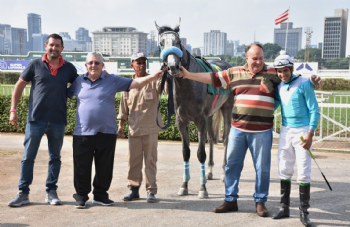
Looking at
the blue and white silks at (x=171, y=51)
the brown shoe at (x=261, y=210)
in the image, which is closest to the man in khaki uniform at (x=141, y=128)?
the blue and white silks at (x=171, y=51)

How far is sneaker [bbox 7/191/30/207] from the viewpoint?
4.62 m

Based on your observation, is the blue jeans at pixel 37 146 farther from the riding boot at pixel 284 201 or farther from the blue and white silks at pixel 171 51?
the riding boot at pixel 284 201

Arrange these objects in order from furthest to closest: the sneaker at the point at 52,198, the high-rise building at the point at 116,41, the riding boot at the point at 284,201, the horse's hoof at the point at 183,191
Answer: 1. the high-rise building at the point at 116,41
2. the horse's hoof at the point at 183,191
3. the sneaker at the point at 52,198
4. the riding boot at the point at 284,201

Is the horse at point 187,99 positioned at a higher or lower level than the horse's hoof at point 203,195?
higher

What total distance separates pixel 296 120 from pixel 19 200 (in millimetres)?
3456

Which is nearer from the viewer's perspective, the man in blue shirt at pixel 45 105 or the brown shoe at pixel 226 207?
the brown shoe at pixel 226 207

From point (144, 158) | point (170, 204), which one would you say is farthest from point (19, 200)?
point (170, 204)

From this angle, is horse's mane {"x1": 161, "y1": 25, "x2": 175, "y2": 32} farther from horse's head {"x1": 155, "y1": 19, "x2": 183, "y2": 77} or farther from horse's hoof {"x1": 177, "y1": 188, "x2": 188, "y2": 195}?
horse's hoof {"x1": 177, "y1": 188, "x2": 188, "y2": 195}

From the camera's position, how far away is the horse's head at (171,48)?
4.34 metres

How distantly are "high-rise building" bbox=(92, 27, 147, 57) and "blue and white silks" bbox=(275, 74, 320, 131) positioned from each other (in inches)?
7343

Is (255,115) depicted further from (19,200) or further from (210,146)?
(19,200)

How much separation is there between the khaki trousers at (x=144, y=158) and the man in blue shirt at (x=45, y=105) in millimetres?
940

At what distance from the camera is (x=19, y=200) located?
4.68m

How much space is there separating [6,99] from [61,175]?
6129 millimetres
